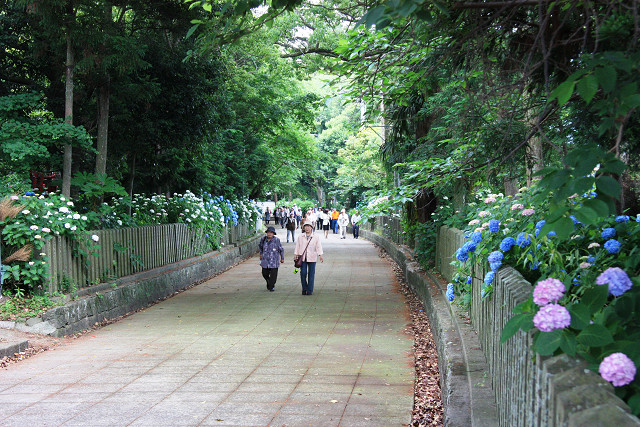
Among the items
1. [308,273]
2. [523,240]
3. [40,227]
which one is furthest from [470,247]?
[308,273]

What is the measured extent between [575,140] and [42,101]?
10.8m

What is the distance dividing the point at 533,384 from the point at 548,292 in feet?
1.54

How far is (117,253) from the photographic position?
11.9 m

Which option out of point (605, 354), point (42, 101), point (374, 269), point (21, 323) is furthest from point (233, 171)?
point (605, 354)

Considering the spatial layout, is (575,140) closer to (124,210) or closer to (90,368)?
(90,368)

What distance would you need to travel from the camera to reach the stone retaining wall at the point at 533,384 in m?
1.91

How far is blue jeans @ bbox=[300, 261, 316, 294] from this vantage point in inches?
544

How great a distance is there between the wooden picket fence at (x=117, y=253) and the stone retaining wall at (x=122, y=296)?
0.20m

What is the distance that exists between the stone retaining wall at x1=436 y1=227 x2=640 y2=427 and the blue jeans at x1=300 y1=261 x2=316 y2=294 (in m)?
8.89

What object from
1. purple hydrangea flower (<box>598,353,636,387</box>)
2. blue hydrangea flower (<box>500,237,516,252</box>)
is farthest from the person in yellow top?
purple hydrangea flower (<box>598,353,636,387</box>)

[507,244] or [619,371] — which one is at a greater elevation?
[507,244]

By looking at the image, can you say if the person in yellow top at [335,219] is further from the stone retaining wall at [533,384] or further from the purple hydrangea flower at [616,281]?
the purple hydrangea flower at [616,281]

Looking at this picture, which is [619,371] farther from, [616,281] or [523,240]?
[523,240]

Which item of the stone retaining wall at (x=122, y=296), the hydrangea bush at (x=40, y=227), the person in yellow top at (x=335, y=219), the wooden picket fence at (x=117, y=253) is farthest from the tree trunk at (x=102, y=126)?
the person in yellow top at (x=335, y=219)
